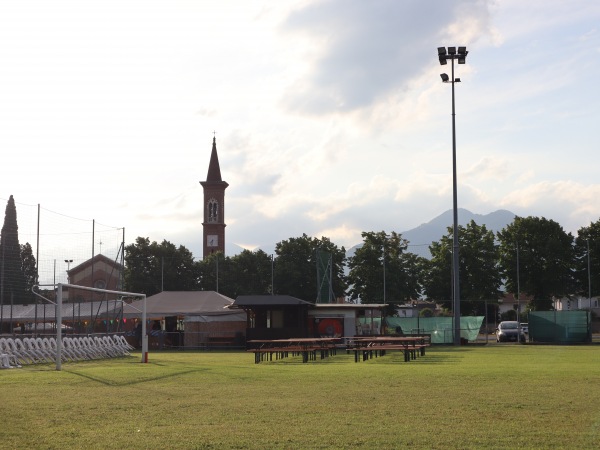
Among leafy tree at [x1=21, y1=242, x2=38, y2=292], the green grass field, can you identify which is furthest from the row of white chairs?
the green grass field

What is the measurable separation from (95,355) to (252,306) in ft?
45.8

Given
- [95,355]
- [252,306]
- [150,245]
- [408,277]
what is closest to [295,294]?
[408,277]

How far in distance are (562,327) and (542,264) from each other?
2141cm

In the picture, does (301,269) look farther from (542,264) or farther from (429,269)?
(542,264)

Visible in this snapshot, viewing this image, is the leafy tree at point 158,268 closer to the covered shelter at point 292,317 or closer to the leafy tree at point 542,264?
the leafy tree at point 542,264

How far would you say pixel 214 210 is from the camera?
422 ft

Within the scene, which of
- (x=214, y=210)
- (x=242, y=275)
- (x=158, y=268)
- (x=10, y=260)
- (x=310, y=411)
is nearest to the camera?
(x=310, y=411)

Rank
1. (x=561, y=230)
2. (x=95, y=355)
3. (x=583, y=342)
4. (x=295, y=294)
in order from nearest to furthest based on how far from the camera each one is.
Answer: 1. (x=95, y=355)
2. (x=583, y=342)
3. (x=561, y=230)
4. (x=295, y=294)

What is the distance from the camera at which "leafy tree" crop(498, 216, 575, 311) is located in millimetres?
71062

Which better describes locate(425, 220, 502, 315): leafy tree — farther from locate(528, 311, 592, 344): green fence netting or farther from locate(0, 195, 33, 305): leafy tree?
locate(0, 195, 33, 305): leafy tree

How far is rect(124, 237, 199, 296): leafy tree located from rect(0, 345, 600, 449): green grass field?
6432 cm

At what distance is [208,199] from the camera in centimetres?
12938

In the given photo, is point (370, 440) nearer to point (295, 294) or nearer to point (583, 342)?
point (583, 342)

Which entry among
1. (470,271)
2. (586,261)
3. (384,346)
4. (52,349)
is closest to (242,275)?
(470,271)
